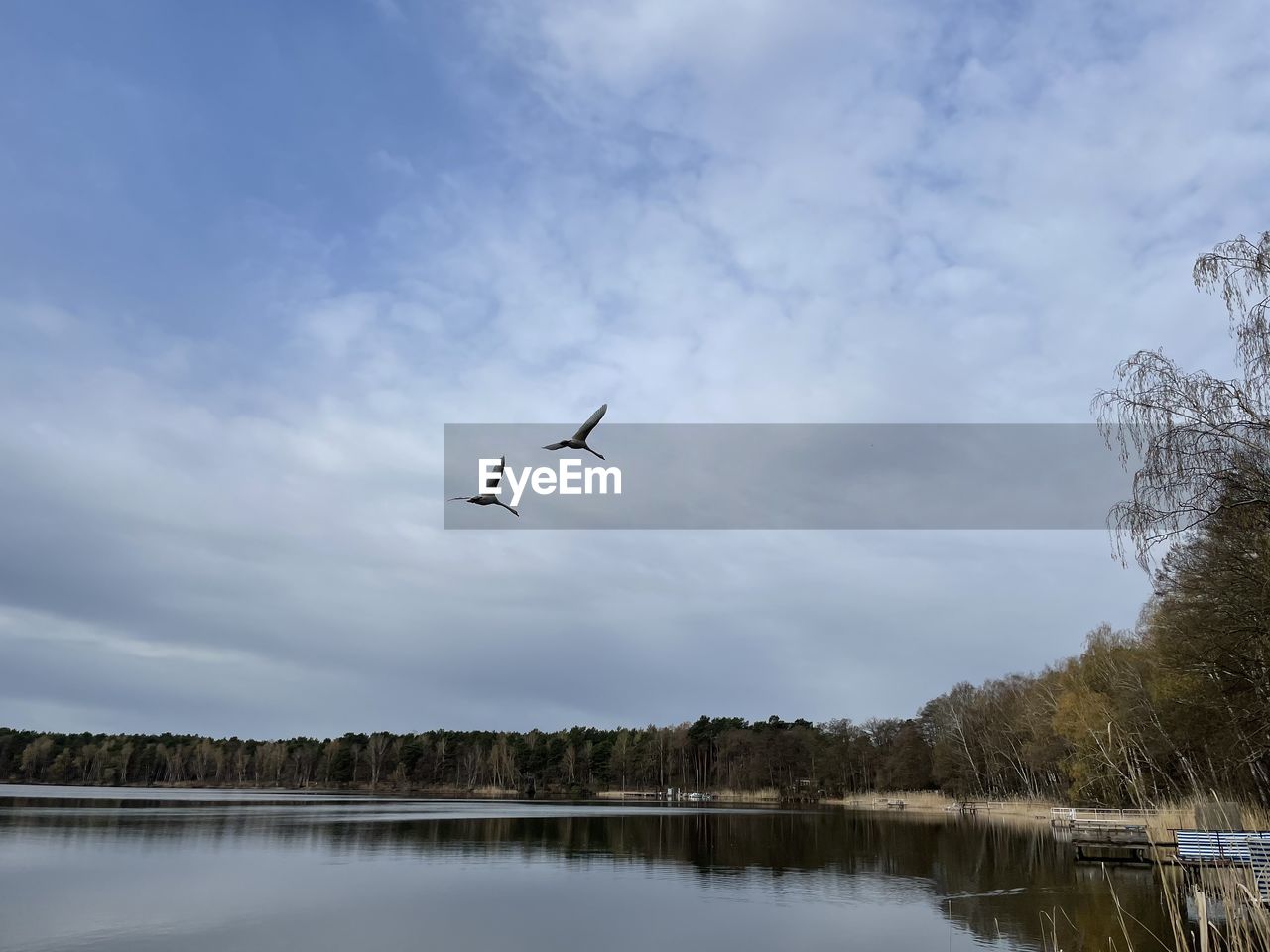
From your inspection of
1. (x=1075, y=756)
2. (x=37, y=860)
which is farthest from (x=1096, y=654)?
(x=37, y=860)

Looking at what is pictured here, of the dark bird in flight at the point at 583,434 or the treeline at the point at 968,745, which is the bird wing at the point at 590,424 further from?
the treeline at the point at 968,745

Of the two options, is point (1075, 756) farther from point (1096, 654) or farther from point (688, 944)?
point (688, 944)

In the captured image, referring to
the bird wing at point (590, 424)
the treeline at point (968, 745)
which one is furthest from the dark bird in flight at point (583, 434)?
the treeline at point (968, 745)

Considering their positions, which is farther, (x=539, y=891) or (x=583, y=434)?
(x=539, y=891)

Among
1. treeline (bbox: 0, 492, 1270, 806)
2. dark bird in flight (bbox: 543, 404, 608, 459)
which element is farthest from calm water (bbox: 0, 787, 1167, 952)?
dark bird in flight (bbox: 543, 404, 608, 459)

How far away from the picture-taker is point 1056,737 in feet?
182

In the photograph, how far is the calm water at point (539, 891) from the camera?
18.5 metres

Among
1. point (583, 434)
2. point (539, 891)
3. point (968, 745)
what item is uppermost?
point (583, 434)

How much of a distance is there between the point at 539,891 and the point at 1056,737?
138 feet

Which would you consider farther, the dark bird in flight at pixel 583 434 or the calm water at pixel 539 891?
the calm water at pixel 539 891

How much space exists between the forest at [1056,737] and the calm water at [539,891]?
4904mm

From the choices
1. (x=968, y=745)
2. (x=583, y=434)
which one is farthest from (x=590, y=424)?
(x=968, y=745)

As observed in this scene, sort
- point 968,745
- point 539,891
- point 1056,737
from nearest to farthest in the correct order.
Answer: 1. point 539,891
2. point 1056,737
3. point 968,745

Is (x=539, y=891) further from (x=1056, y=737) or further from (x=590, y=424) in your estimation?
(x=1056, y=737)
